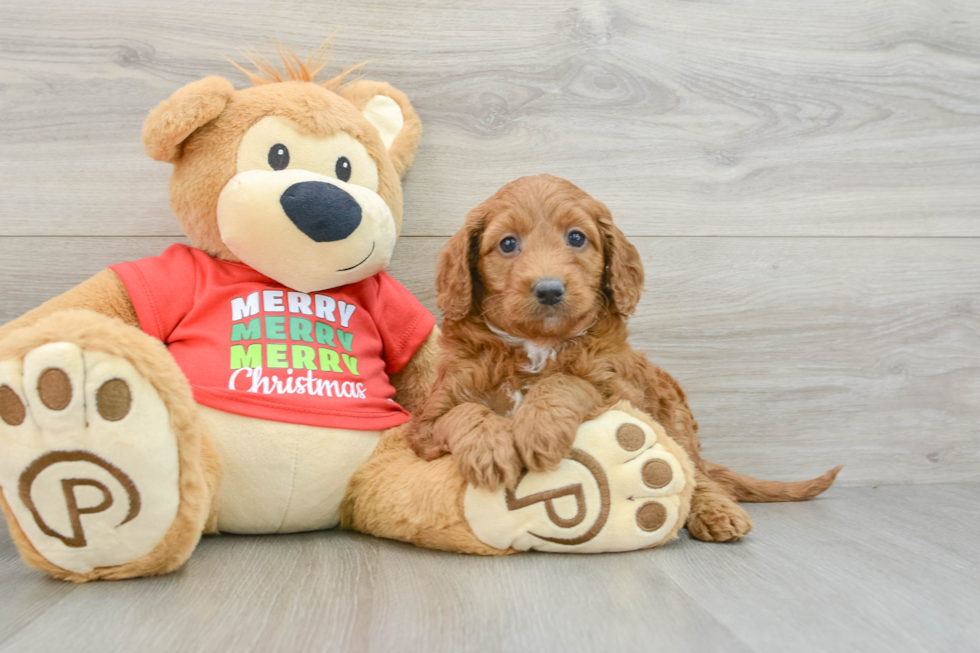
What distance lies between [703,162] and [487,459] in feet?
3.67

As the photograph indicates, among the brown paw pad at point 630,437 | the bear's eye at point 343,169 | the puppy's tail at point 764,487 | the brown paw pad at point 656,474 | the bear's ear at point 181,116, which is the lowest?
the puppy's tail at point 764,487

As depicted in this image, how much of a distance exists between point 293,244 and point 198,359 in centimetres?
28

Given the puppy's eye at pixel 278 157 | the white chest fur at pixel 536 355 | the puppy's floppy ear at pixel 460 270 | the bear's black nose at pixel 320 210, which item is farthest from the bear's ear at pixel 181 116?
the white chest fur at pixel 536 355

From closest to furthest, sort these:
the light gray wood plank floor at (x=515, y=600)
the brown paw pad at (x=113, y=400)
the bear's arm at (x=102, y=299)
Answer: the light gray wood plank floor at (x=515, y=600) → the brown paw pad at (x=113, y=400) → the bear's arm at (x=102, y=299)

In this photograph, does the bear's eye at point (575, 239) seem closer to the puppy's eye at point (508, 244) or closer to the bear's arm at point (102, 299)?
the puppy's eye at point (508, 244)

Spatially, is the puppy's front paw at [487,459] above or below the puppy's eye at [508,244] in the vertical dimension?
below

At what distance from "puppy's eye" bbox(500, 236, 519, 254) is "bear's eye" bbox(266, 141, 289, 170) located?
0.46 metres

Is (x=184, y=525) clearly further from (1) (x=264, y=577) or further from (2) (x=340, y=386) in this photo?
(2) (x=340, y=386)

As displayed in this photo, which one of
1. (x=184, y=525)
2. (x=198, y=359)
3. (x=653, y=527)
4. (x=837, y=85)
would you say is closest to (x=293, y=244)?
(x=198, y=359)

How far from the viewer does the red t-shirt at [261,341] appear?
130cm

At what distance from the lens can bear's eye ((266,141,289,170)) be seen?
1.38m

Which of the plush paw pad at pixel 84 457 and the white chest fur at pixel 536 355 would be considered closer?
the plush paw pad at pixel 84 457

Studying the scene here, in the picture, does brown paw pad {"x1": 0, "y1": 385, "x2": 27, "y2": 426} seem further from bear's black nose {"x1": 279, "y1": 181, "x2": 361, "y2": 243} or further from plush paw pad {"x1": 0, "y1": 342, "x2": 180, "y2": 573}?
bear's black nose {"x1": 279, "y1": 181, "x2": 361, "y2": 243}

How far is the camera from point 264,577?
3.64 ft
